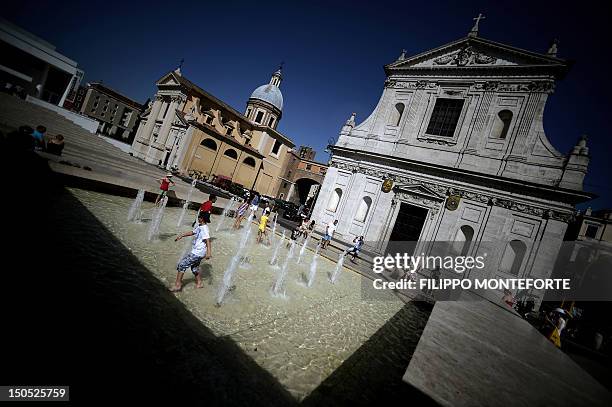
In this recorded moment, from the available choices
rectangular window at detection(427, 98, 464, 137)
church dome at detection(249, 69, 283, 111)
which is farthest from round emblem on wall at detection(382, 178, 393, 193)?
church dome at detection(249, 69, 283, 111)

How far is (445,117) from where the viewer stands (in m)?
17.7

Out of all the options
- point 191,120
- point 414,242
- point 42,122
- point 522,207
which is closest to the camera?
point 522,207

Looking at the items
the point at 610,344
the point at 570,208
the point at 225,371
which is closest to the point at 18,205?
the point at 225,371

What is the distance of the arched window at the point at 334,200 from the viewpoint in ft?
66.0

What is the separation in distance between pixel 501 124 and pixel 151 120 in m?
40.1

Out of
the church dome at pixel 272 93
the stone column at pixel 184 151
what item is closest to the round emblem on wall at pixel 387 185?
the stone column at pixel 184 151

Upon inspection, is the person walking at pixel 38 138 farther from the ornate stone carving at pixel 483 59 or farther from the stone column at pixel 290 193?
the stone column at pixel 290 193

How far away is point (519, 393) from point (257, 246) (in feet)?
30.0

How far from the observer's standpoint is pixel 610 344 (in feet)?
38.5

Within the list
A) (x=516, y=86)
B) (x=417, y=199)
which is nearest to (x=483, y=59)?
(x=516, y=86)

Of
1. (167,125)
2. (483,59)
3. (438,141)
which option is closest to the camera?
(483,59)

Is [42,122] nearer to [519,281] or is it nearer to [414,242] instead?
[414,242]

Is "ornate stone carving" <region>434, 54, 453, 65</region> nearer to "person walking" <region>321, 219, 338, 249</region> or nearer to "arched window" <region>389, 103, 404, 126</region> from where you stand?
"arched window" <region>389, 103, 404, 126</region>

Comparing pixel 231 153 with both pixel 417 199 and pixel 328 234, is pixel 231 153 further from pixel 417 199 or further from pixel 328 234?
pixel 417 199
